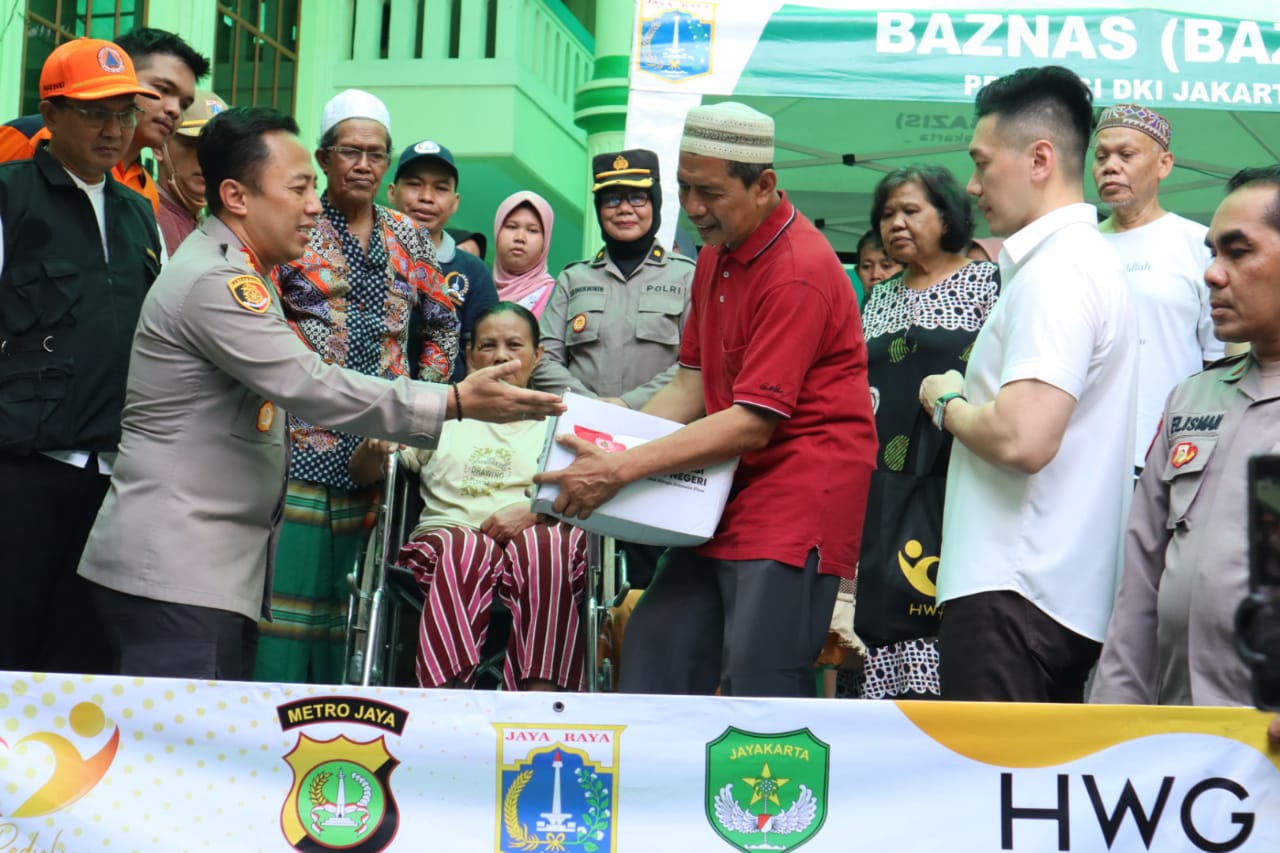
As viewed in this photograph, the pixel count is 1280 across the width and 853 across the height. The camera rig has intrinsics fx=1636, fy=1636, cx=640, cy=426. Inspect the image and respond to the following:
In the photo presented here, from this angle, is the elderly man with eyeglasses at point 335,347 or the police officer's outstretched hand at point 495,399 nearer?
the police officer's outstretched hand at point 495,399

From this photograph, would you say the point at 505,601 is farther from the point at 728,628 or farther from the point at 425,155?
the point at 425,155

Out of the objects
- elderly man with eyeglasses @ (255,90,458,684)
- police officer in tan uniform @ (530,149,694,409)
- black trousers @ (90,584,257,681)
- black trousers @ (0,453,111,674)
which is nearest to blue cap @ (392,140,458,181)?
police officer in tan uniform @ (530,149,694,409)

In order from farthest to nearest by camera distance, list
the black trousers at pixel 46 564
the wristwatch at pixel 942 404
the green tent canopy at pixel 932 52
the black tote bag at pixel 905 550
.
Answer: the green tent canopy at pixel 932 52 → the black tote bag at pixel 905 550 → the black trousers at pixel 46 564 → the wristwatch at pixel 942 404

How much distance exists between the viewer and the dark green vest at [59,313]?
3852mm

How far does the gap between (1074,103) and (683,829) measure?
1729 mm

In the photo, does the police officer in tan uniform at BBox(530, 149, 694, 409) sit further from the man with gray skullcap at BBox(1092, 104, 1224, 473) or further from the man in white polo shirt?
the man in white polo shirt

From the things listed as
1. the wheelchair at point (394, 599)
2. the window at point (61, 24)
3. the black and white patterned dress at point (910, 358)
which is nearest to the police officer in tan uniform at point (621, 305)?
Answer: the wheelchair at point (394, 599)

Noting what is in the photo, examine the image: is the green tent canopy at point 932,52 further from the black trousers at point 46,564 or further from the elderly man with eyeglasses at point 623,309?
the black trousers at point 46,564

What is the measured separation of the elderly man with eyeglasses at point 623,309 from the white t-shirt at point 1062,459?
2184mm

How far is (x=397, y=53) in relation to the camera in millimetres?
11742

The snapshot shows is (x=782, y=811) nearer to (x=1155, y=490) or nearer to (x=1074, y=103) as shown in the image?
(x=1155, y=490)

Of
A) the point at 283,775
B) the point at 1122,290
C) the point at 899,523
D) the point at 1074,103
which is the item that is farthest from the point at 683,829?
the point at 899,523

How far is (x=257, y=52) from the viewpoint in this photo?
1005 centimetres

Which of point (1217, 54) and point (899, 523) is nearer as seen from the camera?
point (899, 523)
